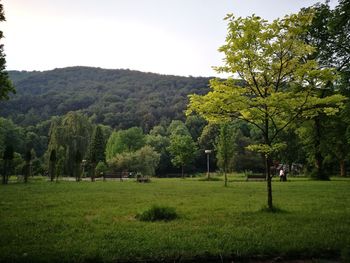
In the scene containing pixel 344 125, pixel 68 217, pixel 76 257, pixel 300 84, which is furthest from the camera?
pixel 344 125

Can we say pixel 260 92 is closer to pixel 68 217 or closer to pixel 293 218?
pixel 293 218

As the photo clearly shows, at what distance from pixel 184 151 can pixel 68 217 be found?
48176mm

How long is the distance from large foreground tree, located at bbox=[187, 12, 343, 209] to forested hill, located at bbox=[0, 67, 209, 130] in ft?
292

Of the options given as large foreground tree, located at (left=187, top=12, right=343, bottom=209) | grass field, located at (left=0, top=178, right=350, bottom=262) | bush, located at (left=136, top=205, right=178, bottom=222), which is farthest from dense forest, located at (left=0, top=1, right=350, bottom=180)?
bush, located at (left=136, top=205, right=178, bottom=222)

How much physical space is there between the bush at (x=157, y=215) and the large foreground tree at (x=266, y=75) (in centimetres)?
401

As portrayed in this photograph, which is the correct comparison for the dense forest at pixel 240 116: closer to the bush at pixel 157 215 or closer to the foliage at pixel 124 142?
the foliage at pixel 124 142

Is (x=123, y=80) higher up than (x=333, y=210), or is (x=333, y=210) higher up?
(x=123, y=80)

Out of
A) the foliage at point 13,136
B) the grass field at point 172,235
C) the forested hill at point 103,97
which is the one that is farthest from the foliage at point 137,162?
the grass field at point 172,235

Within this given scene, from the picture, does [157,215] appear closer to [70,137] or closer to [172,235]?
[172,235]

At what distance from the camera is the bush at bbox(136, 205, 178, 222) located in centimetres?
1077

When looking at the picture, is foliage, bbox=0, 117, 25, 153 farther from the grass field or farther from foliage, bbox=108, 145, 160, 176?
the grass field

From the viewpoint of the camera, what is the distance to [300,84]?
13.1 meters

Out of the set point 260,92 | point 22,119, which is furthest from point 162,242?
point 22,119

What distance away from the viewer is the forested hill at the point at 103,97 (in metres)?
131
